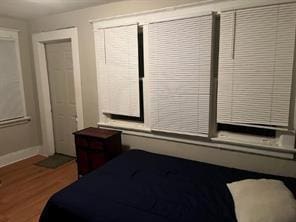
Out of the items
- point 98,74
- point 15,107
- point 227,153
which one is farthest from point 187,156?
point 15,107

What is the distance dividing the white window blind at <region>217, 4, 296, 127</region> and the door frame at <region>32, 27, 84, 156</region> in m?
2.08

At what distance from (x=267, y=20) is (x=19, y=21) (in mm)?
3641

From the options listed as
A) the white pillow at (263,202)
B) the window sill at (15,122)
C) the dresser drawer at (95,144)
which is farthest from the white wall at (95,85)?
the window sill at (15,122)

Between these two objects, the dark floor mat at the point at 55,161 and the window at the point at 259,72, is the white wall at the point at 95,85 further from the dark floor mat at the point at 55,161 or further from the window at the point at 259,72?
the dark floor mat at the point at 55,161

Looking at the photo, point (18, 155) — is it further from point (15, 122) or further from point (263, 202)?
point (263, 202)

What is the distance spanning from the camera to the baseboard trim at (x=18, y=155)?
3766 mm

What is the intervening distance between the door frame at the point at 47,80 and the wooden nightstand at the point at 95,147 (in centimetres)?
60

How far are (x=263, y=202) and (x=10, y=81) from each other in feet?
12.7

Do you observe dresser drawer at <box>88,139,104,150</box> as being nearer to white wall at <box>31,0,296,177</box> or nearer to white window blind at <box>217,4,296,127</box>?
white wall at <box>31,0,296,177</box>

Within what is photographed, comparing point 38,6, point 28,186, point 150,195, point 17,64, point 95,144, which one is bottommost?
point 28,186

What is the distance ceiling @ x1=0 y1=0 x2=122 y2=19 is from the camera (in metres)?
2.83

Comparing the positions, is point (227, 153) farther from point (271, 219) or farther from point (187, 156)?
point (271, 219)

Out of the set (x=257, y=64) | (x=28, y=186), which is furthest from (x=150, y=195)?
(x=28, y=186)

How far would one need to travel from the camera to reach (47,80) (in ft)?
13.1
